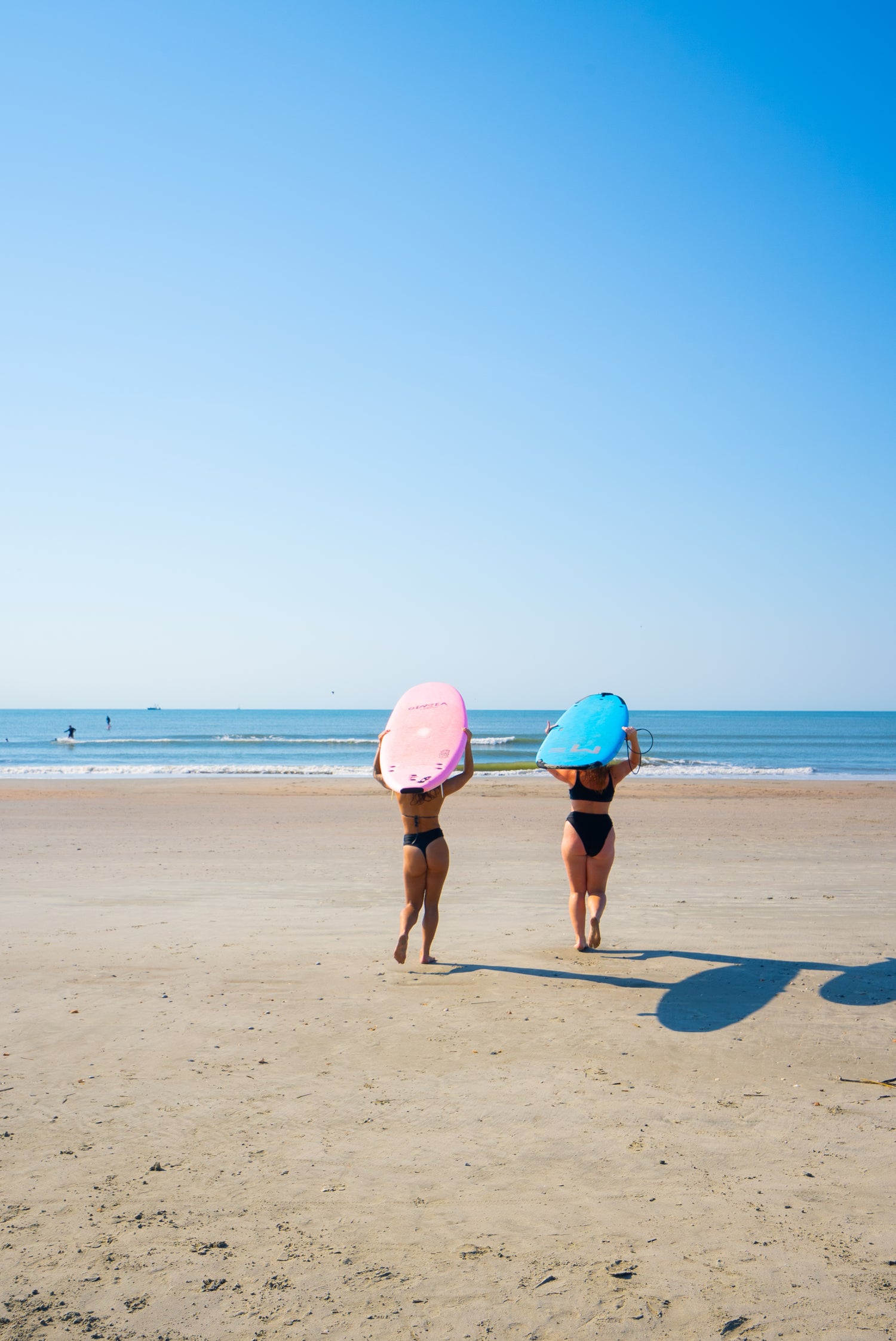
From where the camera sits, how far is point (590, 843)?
6492 mm

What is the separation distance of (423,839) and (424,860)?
0.14 metres

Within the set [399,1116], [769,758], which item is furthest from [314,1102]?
[769,758]

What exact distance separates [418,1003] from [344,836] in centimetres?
828

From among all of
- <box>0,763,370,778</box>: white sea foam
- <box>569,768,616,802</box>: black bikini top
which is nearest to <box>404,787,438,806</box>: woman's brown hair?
<box>569,768,616,802</box>: black bikini top

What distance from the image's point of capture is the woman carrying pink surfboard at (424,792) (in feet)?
20.3

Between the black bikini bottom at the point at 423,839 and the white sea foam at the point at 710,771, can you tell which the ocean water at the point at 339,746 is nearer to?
the white sea foam at the point at 710,771

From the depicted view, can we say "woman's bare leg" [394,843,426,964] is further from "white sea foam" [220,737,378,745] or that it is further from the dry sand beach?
"white sea foam" [220,737,378,745]

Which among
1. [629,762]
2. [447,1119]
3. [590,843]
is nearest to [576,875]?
[590,843]

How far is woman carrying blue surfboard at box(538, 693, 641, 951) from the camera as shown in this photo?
651 cm

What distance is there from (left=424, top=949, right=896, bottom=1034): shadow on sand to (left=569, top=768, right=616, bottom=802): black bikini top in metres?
1.20

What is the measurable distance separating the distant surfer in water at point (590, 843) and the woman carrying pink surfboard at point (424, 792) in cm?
89

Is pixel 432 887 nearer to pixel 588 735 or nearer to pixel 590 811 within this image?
pixel 590 811

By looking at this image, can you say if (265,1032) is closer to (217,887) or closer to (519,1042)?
(519,1042)

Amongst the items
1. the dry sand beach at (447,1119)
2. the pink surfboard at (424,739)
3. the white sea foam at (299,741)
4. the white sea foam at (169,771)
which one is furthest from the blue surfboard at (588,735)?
the white sea foam at (299,741)
